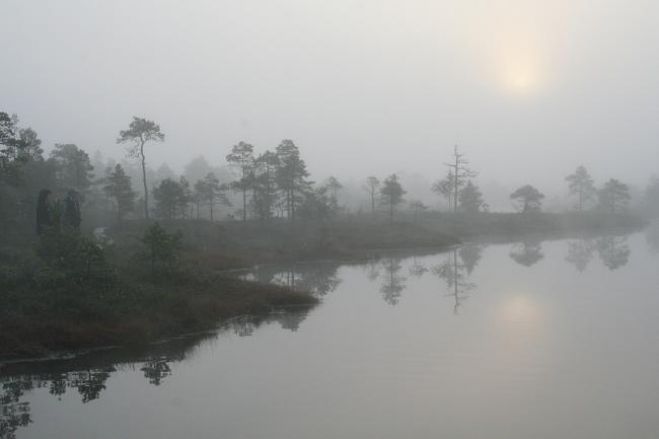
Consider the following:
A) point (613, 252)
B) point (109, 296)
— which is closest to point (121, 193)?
point (109, 296)

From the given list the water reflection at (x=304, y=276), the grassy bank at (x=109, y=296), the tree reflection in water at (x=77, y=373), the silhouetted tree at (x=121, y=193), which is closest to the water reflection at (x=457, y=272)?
the water reflection at (x=304, y=276)

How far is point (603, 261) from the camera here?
32406mm

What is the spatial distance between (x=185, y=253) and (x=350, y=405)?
20404 mm

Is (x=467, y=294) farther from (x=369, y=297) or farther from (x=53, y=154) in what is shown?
(x=53, y=154)

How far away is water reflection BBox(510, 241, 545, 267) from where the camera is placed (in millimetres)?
33381

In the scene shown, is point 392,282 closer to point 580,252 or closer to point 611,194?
point 580,252

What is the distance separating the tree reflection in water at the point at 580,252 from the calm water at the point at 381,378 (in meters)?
10.7

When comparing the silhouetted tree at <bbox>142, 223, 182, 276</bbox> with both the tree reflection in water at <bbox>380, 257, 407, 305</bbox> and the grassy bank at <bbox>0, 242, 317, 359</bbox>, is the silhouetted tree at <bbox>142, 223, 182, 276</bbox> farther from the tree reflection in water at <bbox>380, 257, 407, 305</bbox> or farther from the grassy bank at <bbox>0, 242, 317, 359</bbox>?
the tree reflection in water at <bbox>380, 257, 407, 305</bbox>

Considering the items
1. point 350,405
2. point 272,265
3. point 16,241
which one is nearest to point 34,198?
point 16,241

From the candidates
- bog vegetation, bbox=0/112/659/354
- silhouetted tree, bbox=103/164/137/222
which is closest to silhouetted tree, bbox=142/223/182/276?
bog vegetation, bbox=0/112/659/354

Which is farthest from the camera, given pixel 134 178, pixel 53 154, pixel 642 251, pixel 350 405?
pixel 134 178

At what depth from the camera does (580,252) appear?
38.3 meters

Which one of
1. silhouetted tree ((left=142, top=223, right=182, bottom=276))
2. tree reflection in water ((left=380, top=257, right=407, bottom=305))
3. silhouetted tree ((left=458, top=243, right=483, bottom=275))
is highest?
silhouetted tree ((left=142, top=223, right=182, bottom=276))

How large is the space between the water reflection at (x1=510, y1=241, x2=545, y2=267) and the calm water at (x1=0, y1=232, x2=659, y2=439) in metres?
12.7
